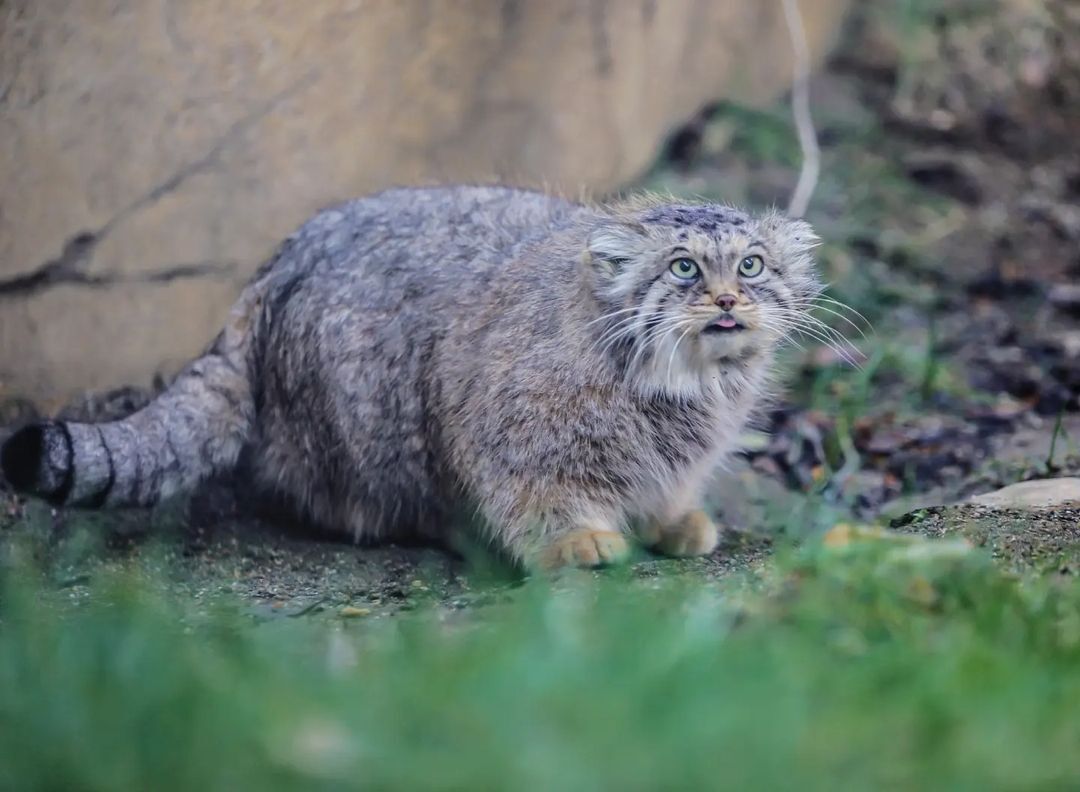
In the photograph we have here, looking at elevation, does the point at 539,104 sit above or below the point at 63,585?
above

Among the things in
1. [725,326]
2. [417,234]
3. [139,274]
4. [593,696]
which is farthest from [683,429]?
[593,696]

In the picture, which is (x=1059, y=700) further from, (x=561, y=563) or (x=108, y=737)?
(x=561, y=563)

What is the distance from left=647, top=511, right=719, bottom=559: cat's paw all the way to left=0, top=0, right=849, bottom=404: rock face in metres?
1.72

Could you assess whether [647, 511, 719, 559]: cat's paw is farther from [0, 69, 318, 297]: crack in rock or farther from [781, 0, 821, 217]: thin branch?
[781, 0, 821, 217]: thin branch

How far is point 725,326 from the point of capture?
13.2 feet

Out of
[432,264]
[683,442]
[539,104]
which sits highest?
[539,104]

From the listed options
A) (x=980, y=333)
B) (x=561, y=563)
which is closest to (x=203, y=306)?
(x=561, y=563)

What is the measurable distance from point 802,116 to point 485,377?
137 inches

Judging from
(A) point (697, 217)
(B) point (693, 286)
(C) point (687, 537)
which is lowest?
(C) point (687, 537)

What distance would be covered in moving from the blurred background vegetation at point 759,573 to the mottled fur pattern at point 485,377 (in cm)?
24

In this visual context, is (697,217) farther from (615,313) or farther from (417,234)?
(417,234)

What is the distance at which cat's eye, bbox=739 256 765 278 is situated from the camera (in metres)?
4.09

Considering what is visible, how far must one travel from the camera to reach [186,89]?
469cm

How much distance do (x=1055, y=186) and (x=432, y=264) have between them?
13.1 feet
